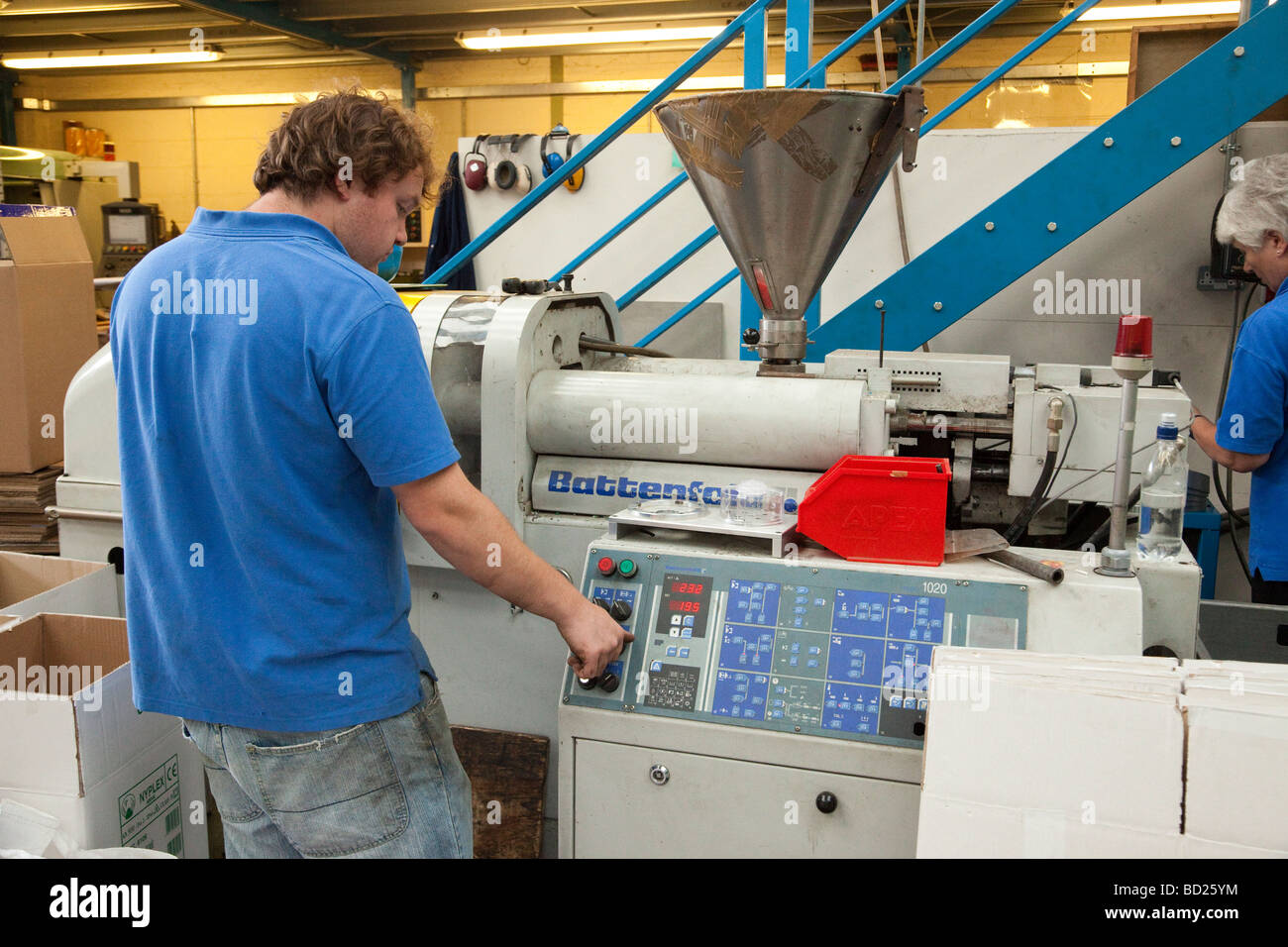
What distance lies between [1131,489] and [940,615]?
488 mm

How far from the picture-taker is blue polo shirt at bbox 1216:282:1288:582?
6.28 ft

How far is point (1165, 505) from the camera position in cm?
157

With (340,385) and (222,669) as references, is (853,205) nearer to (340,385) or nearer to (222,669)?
(340,385)

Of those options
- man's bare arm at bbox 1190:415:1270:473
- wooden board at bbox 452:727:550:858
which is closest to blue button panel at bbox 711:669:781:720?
wooden board at bbox 452:727:550:858

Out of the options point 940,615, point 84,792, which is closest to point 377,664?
point 84,792

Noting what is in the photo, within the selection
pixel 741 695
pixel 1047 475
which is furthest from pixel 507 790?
pixel 1047 475

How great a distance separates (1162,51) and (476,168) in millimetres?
2620

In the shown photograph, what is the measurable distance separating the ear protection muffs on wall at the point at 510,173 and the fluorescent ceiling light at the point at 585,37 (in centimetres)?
229

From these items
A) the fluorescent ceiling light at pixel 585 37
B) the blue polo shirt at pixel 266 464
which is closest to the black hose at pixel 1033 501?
the blue polo shirt at pixel 266 464

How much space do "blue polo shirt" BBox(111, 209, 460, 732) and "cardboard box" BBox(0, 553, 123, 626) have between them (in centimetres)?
80

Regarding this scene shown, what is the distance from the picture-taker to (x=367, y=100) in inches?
48.9

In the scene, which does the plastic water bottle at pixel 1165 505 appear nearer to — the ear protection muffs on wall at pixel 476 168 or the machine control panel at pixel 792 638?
the machine control panel at pixel 792 638

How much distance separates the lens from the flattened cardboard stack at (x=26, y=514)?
2.46 metres

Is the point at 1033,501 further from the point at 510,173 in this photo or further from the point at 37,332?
the point at 510,173
